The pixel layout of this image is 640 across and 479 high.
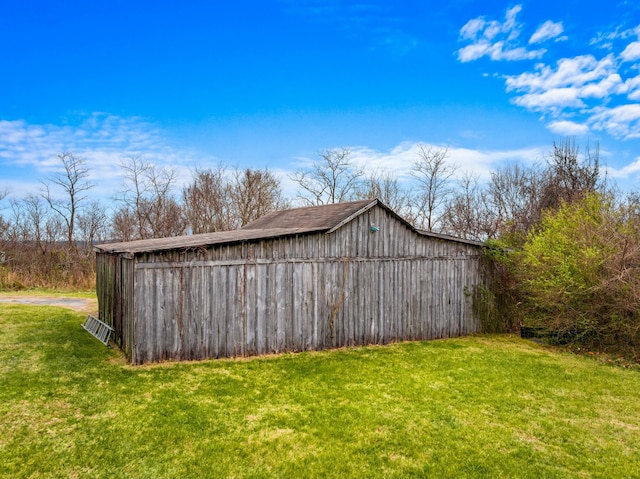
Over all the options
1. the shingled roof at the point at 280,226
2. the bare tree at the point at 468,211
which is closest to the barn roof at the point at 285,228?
the shingled roof at the point at 280,226

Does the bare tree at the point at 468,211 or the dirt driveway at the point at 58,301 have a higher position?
the bare tree at the point at 468,211

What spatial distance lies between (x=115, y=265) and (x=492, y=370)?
364 inches

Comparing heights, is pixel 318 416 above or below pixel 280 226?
below

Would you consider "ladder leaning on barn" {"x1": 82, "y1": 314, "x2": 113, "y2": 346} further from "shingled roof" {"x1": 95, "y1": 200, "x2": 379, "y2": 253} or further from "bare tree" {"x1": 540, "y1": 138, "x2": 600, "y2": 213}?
"bare tree" {"x1": 540, "y1": 138, "x2": 600, "y2": 213}

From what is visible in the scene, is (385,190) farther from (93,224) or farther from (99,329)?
(99,329)

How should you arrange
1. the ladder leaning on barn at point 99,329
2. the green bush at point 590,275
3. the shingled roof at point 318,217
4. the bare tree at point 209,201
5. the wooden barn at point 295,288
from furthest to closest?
the bare tree at point 209,201, the shingled roof at point 318,217, the ladder leaning on barn at point 99,329, the green bush at point 590,275, the wooden barn at point 295,288

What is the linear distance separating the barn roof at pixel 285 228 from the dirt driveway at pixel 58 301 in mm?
4133

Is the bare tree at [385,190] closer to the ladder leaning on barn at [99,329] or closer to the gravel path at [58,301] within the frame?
the gravel path at [58,301]

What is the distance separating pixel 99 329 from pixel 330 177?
19.1m

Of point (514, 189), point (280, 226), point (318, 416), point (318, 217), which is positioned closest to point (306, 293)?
point (318, 217)

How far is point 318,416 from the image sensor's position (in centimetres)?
574

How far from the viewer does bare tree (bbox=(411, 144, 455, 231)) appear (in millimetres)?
24844

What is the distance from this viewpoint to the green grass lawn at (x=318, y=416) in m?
4.48

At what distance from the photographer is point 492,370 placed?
816cm
